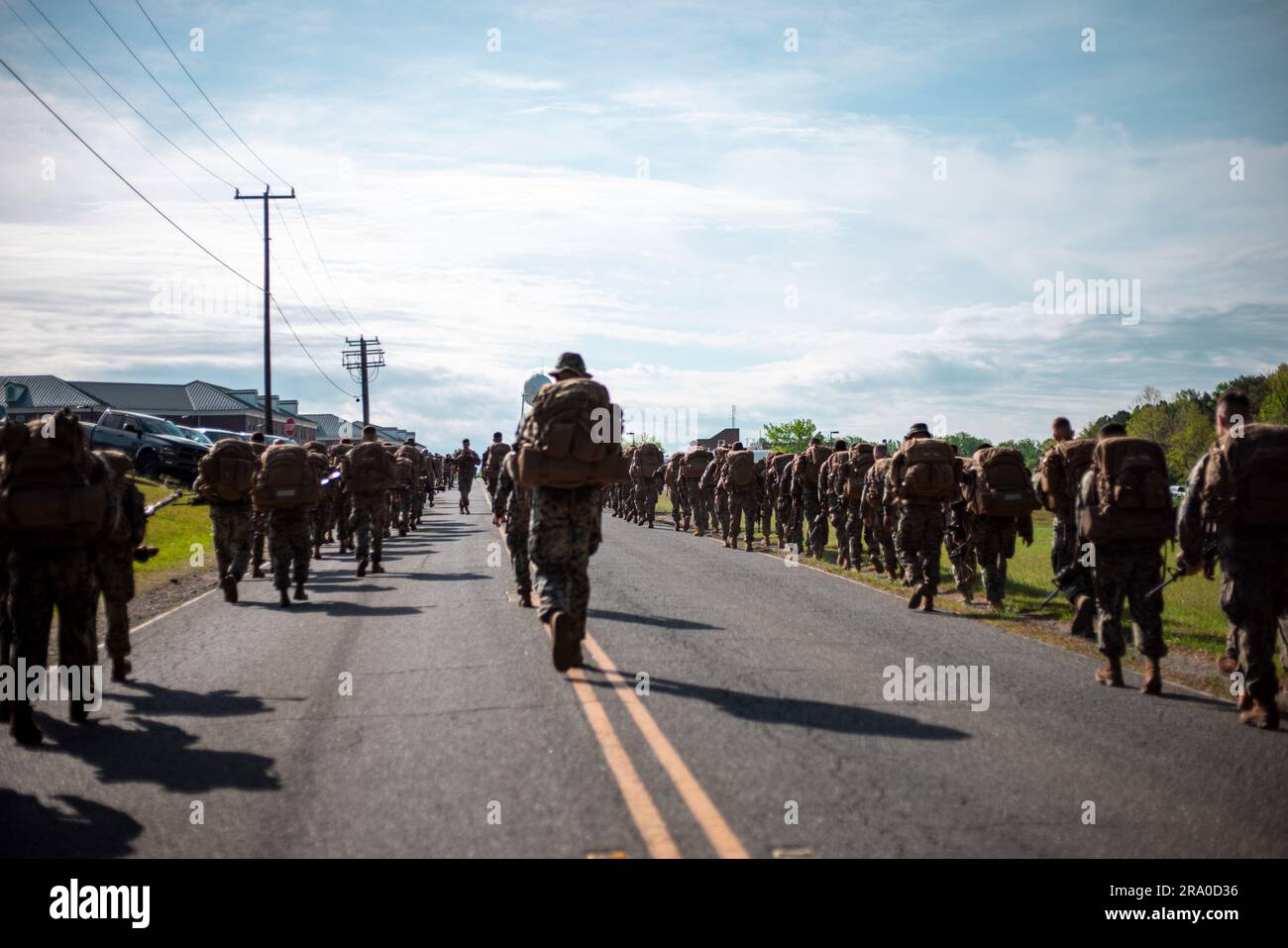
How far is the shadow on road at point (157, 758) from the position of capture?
5.54 metres

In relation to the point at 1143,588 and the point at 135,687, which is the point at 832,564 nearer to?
the point at 1143,588

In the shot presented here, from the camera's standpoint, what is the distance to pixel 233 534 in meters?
13.2

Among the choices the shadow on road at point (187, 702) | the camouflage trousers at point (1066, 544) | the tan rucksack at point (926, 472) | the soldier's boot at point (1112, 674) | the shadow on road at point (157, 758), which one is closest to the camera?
the shadow on road at point (157, 758)

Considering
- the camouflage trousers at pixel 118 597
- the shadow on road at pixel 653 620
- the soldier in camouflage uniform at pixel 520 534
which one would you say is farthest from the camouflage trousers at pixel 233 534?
the shadow on road at pixel 653 620

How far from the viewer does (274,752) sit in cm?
602

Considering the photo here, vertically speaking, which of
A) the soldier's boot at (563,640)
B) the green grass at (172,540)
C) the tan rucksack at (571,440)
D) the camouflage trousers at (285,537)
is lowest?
the green grass at (172,540)

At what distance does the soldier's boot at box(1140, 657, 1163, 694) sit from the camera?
7754 millimetres

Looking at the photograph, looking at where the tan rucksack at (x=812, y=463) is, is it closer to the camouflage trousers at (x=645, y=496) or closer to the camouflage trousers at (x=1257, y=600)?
the camouflage trousers at (x=645, y=496)

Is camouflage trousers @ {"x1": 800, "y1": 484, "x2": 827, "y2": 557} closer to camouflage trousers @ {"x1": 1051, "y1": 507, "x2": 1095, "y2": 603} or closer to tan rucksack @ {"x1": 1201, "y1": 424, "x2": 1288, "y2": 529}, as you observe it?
camouflage trousers @ {"x1": 1051, "y1": 507, "x2": 1095, "y2": 603}

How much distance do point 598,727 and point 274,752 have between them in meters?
1.95

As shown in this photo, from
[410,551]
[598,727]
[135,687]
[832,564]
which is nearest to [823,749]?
[598,727]

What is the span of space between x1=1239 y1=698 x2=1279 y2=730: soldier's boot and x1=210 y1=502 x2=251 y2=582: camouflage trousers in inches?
441

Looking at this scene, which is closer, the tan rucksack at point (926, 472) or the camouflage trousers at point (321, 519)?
the tan rucksack at point (926, 472)

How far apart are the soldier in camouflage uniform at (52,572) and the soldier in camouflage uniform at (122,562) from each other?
96 centimetres
